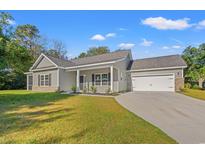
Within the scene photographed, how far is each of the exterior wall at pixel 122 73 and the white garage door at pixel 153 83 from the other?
41.0 inches

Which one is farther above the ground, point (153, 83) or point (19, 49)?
point (19, 49)

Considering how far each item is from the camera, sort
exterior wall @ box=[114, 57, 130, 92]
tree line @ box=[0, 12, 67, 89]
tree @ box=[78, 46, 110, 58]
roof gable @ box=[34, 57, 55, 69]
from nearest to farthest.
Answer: tree line @ box=[0, 12, 67, 89]
exterior wall @ box=[114, 57, 130, 92]
roof gable @ box=[34, 57, 55, 69]
tree @ box=[78, 46, 110, 58]

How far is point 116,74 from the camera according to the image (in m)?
21.1

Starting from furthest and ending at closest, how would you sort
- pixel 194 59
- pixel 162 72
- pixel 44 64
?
pixel 194 59 → pixel 44 64 → pixel 162 72

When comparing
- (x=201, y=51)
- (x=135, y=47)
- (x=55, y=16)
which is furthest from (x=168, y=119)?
(x=201, y=51)

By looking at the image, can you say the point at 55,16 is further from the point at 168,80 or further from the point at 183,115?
the point at 168,80

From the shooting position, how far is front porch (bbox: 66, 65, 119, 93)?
20844 mm

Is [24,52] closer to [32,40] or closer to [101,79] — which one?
[101,79]

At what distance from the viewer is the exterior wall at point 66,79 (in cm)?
2301

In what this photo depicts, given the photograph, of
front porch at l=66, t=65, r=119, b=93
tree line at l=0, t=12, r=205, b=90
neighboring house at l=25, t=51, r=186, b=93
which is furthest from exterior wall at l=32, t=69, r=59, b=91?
front porch at l=66, t=65, r=119, b=93

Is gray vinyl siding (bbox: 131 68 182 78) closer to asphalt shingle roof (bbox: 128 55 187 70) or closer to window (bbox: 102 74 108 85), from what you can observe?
asphalt shingle roof (bbox: 128 55 187 70)

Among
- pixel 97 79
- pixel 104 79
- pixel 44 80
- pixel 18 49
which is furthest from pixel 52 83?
pixel 18 49

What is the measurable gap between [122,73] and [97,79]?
9.61 feet

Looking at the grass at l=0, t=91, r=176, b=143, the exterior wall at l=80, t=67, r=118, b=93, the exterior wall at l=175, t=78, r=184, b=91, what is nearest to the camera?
the grass at l=0, t=91, r=176, b=143
